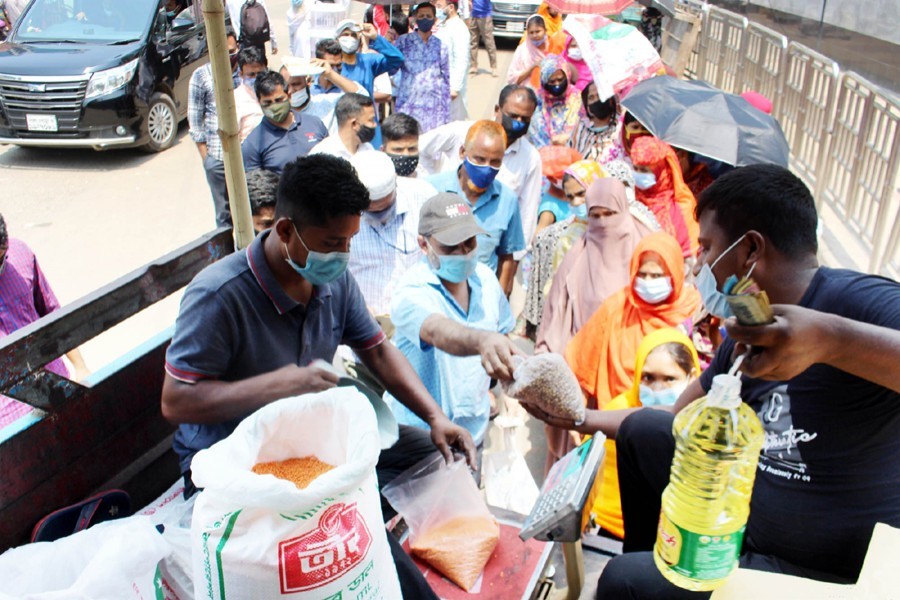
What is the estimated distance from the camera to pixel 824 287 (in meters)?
1.71

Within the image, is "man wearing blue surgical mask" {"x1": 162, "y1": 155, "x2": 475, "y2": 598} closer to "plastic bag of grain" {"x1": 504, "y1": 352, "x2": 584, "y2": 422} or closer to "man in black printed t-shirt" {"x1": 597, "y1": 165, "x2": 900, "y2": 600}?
"plastic bag of grain" {"x1": 504, "y1": 352, "x2": 584, "y2": 422}

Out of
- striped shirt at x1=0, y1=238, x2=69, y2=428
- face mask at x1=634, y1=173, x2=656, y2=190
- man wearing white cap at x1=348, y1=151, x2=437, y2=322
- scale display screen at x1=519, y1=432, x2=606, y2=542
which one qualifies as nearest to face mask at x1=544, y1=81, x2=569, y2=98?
face mask at x1=634, y1=173, x2=656, y2=190

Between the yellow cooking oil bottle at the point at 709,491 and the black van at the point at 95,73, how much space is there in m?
8.79

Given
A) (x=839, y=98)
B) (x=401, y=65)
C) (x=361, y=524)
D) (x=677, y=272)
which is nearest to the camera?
(x=361, y=524)

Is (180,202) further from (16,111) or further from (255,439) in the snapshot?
(255,439)

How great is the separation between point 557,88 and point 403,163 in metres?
2.43

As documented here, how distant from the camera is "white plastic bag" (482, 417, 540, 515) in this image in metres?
3.29

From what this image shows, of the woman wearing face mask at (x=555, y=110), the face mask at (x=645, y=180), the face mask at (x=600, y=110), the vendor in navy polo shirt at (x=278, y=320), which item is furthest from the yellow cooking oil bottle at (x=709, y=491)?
the woman wearing face mask at (x=555, y=110)

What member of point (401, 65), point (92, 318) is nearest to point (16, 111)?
point (401, 65)

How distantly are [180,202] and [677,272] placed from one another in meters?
6.29

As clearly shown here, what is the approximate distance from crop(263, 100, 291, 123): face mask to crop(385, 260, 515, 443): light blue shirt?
2506 mm

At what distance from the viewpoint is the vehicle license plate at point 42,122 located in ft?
28.2

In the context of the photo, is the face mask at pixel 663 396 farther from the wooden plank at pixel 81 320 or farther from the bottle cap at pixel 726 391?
the wooden plank at pixel 81 320

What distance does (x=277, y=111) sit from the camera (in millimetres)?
5152
